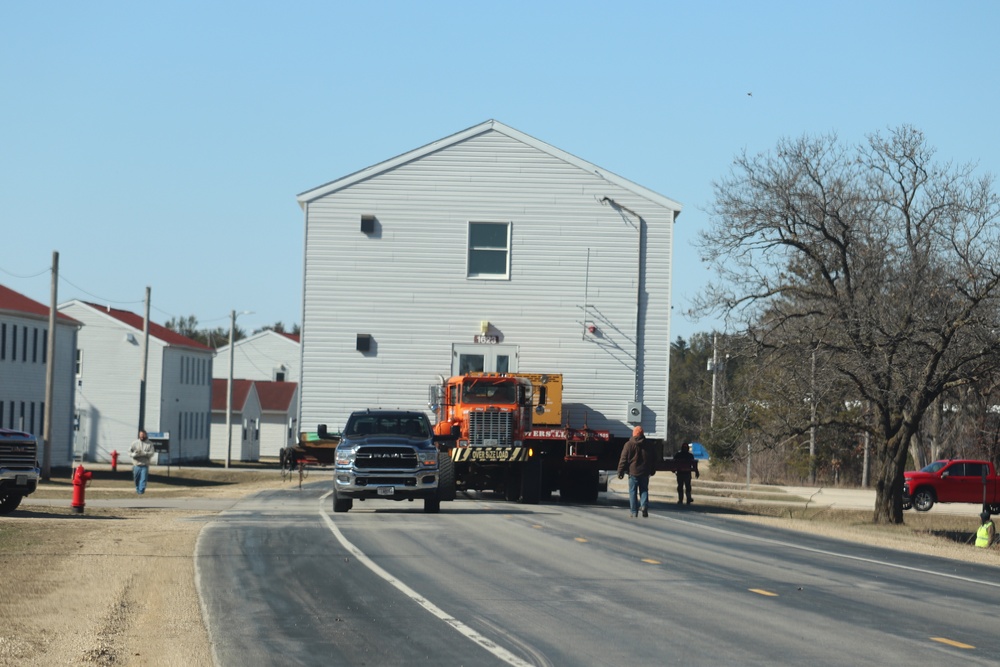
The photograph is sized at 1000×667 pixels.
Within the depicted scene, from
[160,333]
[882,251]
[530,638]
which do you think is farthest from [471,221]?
[160,333]

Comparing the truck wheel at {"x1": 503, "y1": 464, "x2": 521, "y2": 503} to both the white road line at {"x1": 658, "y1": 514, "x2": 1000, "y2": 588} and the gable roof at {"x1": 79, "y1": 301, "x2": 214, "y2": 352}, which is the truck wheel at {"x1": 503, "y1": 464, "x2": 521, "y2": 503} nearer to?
the white road line at {"x1": 658, "y1": 514, "x2": 1000, "y2": 588}

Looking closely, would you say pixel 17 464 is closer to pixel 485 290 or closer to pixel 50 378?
pixel 485 290

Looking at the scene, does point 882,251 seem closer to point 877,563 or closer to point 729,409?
point 729,409

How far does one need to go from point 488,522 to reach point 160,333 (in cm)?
6005

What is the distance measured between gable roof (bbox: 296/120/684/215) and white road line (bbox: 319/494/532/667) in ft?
48.3

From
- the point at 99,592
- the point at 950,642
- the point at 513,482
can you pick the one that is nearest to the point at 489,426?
the point at 513,482

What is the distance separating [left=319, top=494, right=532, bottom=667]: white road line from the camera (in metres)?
10.2

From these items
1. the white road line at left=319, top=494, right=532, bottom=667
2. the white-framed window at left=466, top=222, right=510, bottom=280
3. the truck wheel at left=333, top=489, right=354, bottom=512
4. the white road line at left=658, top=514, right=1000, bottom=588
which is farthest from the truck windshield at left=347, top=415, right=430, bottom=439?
the white road line at left=319, top=494, right=532, bottom=667

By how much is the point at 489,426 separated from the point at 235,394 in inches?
2456

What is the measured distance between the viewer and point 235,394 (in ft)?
296

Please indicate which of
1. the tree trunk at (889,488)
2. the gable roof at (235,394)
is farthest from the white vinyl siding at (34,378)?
the tree trunk at (889,488)

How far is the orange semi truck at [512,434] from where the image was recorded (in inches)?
1193

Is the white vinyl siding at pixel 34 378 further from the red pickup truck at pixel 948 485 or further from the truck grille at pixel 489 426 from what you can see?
the red pickup truck at pixel 948 485

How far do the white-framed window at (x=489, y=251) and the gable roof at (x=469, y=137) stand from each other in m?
2.15
